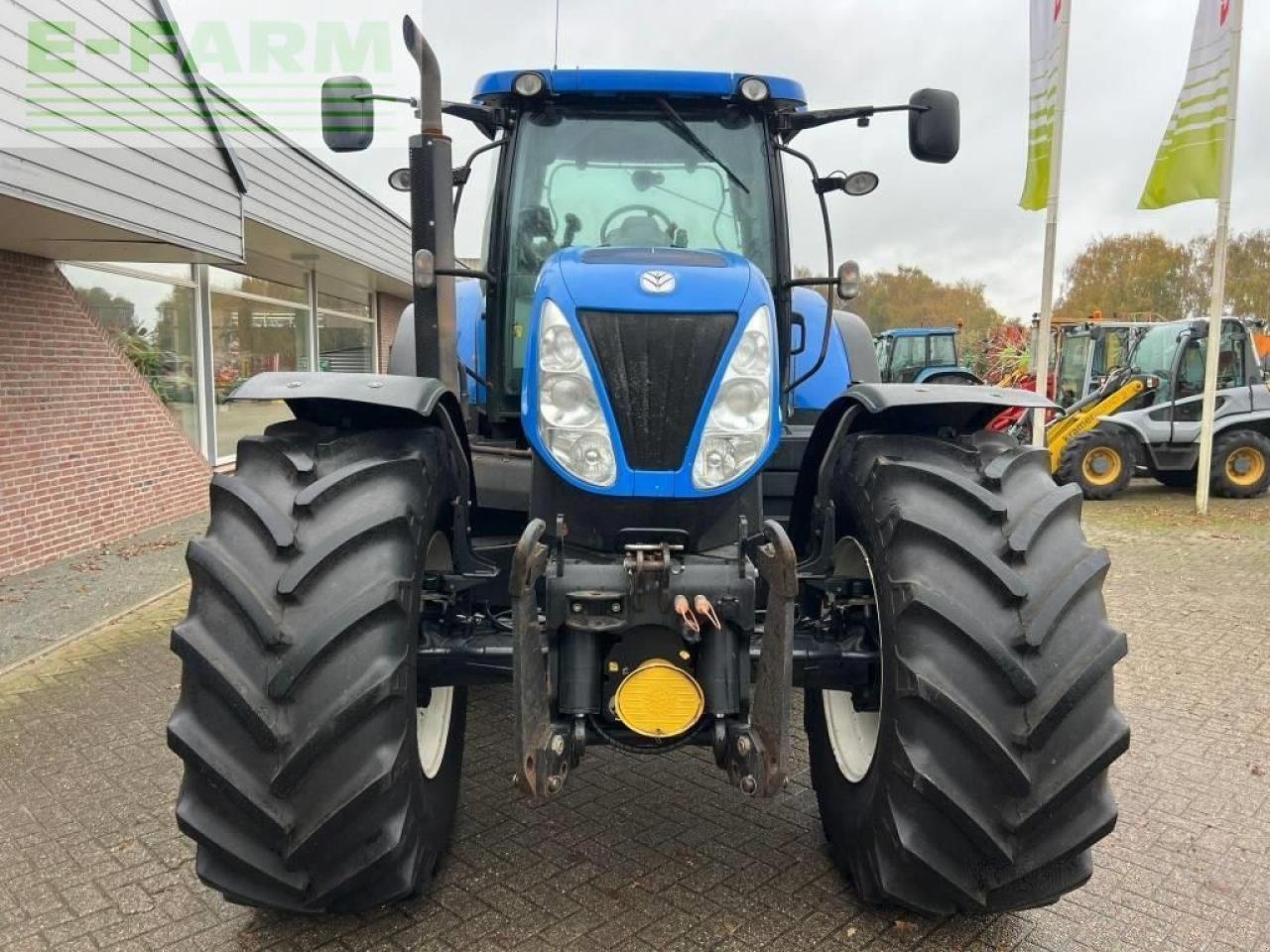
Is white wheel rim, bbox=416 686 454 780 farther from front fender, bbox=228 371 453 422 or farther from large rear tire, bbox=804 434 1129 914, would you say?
large rear tire, bbox=804 434 1129 914

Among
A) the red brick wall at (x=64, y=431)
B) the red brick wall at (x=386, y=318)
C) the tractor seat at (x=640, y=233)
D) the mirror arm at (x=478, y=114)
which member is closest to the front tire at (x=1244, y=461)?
the tractor seat at (x=640, y=233)

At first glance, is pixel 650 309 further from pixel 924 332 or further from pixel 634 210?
pixel 924 332

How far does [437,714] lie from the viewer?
9.23ft

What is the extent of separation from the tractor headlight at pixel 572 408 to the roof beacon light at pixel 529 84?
3.73 feet

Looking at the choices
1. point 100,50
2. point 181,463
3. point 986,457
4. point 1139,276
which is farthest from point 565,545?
point 1139,276

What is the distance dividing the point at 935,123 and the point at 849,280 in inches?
24.4

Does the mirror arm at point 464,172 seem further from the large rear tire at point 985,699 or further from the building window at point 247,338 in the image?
the building window at point 247,338

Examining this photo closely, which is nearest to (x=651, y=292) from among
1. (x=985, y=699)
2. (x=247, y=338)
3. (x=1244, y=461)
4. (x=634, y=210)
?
(x=634, y=210)

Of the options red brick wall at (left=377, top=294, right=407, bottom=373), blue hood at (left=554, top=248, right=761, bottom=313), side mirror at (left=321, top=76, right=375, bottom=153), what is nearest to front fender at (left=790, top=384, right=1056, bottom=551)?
blue hood at (left=554, top=248, right=761, bottom=313)

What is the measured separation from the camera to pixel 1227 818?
3.24 meters

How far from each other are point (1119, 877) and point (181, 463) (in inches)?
335

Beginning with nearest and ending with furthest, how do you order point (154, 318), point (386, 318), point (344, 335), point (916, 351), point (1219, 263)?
point (154, 318), point (1219, 263), point (344, 335), point (386, 318), point (916, 351)

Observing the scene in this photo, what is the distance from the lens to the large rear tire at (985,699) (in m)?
2.16

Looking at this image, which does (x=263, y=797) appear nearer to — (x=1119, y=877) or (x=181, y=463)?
(x=1119, y=877)
